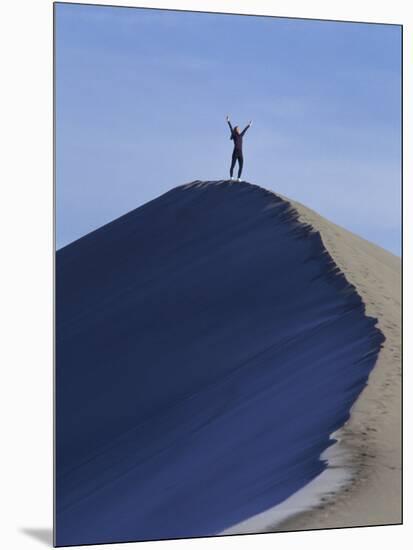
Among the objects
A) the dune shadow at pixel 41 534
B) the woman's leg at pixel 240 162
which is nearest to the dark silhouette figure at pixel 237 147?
the woman's leg at pixel 240 162

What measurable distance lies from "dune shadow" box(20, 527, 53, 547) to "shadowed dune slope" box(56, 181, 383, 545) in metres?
0.17

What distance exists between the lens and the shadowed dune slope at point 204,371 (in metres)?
15.3

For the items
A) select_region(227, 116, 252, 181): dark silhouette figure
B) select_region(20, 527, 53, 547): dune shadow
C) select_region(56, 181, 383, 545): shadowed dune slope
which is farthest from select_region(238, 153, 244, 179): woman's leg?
select_region(20, 527, 53, 547): dune shadow

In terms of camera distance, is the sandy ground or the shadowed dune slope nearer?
the sandy ground

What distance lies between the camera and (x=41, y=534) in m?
15.1

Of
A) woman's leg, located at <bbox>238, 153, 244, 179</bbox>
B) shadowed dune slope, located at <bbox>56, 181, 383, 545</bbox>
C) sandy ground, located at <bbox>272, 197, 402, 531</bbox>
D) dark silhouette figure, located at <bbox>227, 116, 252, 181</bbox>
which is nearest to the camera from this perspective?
sandy ground, located at <bbox>272, 197, 402, 531</bbox>

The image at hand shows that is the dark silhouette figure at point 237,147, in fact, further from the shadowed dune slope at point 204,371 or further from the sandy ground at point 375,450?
the sandy ground at point 375,450

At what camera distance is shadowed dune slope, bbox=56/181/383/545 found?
601 inches

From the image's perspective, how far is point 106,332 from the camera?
776 inches

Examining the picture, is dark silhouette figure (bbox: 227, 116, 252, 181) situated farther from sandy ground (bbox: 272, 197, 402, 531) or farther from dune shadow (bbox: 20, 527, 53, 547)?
dune shadow (bbox: 20, 527, 53, 547)

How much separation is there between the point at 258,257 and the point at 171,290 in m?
1.26

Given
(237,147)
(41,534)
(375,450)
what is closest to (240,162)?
(237,147)

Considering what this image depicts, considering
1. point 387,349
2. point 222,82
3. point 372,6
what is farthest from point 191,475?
point 372,6

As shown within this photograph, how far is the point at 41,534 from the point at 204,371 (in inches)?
121
